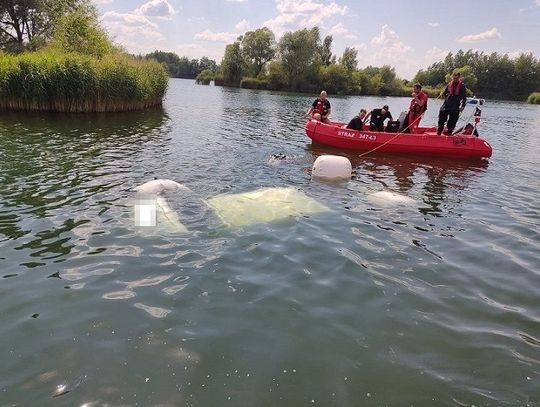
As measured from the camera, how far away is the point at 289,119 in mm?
25125

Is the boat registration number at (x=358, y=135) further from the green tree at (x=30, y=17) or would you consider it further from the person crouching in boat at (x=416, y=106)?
the green tree at (x=30, y=17)

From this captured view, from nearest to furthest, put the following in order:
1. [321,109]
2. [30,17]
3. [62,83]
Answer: [321,109]
[62,83]
[30,17]

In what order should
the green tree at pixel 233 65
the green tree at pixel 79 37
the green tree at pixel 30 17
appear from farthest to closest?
the green tree at pixel 233 65, the green tree at pixel 30 17, the green tree at pixel 79 37

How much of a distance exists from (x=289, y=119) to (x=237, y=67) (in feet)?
168

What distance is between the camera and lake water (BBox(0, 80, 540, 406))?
347 cm

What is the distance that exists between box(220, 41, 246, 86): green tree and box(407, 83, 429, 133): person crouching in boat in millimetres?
61925

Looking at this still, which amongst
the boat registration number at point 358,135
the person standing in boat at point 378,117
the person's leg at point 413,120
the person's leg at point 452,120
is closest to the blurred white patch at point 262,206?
the boat registration number at point 358,135

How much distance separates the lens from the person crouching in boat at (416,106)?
44.5 ft

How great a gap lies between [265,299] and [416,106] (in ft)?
36.7

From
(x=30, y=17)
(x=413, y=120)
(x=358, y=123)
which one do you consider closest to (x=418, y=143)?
(x=413, y=120)

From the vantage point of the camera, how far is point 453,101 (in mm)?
13211

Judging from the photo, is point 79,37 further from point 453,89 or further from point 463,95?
point 463,95

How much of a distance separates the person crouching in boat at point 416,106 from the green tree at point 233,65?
2438 inches

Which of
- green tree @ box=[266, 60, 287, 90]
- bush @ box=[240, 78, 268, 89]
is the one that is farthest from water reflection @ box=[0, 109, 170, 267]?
green tree @ box=[266, 60, 287, 90]
